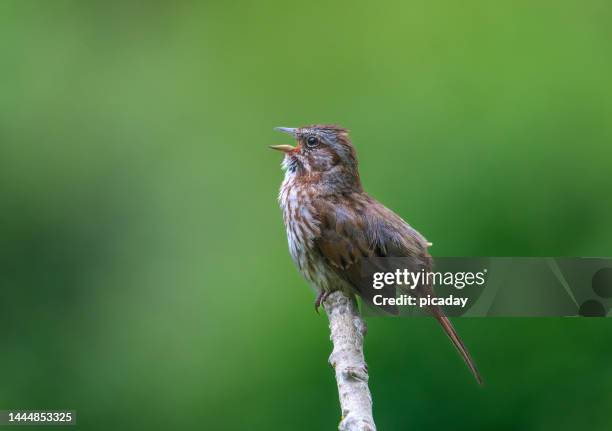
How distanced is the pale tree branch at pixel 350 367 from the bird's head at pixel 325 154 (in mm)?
644

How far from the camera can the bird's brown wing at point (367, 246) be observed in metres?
5.02

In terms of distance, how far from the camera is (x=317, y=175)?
17.6 ft

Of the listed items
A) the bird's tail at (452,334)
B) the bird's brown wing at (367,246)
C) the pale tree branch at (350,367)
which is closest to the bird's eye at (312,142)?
the bird's brown wing at (367,246)

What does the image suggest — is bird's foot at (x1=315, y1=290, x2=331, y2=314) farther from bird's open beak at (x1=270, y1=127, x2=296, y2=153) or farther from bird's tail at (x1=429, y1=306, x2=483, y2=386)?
bird's open beak at (x1=270, y1=127, x2=296, y2=153)

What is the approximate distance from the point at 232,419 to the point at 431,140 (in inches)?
75.9

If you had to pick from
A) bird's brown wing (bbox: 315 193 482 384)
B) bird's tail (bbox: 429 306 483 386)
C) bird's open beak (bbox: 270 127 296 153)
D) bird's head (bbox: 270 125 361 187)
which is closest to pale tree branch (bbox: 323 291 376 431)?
bird's brown wing (bbox: 315 193 482 384)

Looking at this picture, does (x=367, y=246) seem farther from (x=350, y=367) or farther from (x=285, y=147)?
(x=350, y=367)

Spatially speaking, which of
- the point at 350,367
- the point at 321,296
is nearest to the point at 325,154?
the point at 321,296

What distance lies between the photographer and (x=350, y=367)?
4.06m

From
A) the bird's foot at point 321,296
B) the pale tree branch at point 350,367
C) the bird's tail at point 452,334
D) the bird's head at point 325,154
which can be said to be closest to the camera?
the pale tree branch at point 350,367

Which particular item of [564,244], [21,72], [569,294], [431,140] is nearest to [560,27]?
[431,140]

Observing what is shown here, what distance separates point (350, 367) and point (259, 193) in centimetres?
312

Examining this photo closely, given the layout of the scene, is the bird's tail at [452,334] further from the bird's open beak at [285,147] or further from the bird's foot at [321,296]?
the bird's open beak at [285,147]

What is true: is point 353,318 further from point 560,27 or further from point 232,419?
point 560,27
